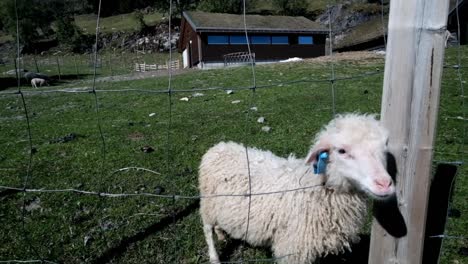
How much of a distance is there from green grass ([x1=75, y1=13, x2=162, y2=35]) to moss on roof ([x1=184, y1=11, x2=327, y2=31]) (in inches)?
1484

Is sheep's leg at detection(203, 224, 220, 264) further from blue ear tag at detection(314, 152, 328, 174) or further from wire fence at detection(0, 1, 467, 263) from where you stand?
blue ear tag at detection(314, 152, 328, 174)

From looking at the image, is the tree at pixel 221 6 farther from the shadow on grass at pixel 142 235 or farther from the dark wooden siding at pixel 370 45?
the shadow on grass at pixel 142 235

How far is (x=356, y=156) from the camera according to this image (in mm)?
2680

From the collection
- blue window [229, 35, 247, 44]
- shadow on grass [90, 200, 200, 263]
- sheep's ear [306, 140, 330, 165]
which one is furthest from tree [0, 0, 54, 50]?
sheep's ear [306, 140, 330, 165]

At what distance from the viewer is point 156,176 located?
19.4ft

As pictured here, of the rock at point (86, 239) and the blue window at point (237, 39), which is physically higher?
the blue window at point (237, 39)

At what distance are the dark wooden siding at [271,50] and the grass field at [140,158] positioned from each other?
80.4 ft

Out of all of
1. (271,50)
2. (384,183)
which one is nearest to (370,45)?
(271,50)

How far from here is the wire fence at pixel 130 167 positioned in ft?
12.9

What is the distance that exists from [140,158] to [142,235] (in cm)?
278

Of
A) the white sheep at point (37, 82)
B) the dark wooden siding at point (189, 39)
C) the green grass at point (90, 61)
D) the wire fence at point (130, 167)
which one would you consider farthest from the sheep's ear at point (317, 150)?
the green grass at point (90, 61)

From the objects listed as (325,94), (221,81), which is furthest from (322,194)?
(221,81)

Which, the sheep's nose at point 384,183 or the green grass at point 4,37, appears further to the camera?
the green grass at point 4,37

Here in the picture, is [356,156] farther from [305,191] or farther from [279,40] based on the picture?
[279,40]
